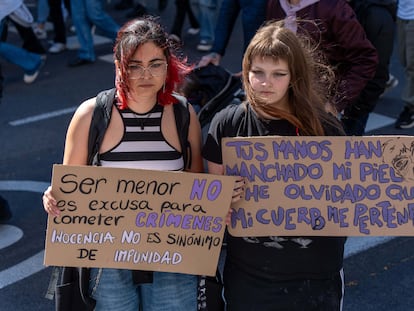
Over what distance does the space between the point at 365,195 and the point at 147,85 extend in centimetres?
84

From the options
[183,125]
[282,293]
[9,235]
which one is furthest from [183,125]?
[9,235]

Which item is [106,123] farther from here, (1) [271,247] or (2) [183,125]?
(1) [271,247]

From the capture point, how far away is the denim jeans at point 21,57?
7.97 metres

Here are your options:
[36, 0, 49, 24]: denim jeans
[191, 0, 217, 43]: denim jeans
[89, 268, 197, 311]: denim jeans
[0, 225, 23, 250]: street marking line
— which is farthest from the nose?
[36, 0, 49, 24]: denim jeans

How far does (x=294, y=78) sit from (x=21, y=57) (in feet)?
19.7

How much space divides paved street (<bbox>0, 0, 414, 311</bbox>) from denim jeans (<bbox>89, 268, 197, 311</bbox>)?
4.51 ft

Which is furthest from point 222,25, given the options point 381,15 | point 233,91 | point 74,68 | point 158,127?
point 74,68

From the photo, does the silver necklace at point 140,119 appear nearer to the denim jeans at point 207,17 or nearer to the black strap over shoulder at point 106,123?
the black strap over shoulder at point 106,123

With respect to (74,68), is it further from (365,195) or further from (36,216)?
(365,195)

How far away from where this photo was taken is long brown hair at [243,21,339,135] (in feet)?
8.32

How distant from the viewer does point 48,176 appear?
5.76 m

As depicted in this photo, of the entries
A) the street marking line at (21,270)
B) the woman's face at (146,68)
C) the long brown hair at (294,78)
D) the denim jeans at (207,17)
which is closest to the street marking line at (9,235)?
the street marking line at (21,270)

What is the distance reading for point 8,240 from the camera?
4.75 m

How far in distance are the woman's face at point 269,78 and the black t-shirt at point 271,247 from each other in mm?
84
